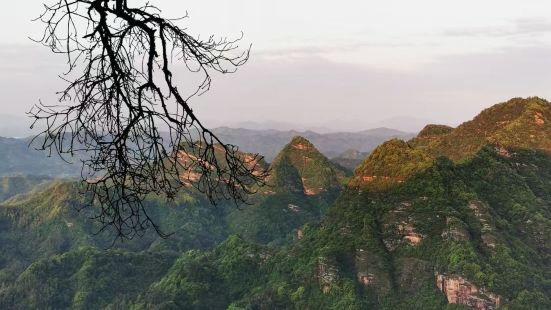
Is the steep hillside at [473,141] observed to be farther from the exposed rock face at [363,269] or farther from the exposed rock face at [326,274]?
the exposed rock face at [326,274]

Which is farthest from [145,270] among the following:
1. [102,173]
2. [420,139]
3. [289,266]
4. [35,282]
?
[102,173]

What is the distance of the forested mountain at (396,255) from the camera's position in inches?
1569

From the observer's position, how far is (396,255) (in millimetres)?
44125

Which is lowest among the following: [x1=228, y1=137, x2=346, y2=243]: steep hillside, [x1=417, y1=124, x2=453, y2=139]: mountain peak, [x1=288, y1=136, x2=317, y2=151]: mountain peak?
[x1=228, y1=137, x2=346, y2=243]: steep hillside

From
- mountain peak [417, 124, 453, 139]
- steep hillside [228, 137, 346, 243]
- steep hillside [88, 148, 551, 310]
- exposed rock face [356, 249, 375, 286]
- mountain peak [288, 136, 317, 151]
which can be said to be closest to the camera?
steep hillside [88, 148, 551, 310]

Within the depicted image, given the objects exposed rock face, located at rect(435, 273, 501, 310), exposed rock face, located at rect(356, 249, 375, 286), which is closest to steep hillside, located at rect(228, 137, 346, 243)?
exposed rock face, located at rect(356, 249, 375, 286)

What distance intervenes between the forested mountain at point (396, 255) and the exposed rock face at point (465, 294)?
0.08 meters

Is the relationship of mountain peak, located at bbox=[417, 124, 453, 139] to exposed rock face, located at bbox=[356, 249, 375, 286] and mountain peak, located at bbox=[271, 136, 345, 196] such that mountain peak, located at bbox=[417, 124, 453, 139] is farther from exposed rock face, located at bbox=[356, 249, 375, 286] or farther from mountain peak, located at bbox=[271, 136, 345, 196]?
exposed rock face, located at bbox=[356, 249, 375, 286]

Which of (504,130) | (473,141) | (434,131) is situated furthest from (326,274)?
(434,131)

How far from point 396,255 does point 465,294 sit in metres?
7.17

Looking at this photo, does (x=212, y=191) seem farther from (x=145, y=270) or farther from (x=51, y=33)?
(x=145, y=270)

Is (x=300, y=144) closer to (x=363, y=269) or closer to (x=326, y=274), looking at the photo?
(x=326, y=274)

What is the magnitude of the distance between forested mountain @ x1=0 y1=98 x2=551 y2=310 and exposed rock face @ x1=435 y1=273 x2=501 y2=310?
0.08 metres

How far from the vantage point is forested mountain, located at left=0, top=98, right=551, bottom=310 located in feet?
131
